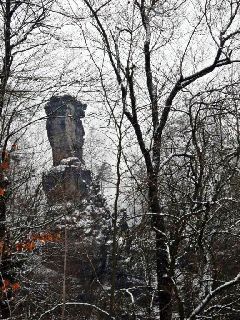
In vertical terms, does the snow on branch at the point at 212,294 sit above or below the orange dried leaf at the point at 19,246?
below

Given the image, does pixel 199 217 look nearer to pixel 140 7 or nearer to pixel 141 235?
pixel 141 235

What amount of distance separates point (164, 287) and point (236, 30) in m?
5.46

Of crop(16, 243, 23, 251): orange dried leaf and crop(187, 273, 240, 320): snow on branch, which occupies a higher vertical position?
crop(16, 243, 23, 251): orange dried leaf

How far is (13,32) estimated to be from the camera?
8.58 metres

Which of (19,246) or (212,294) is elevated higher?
(19,246)

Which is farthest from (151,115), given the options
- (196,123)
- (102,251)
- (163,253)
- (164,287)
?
(102,251)

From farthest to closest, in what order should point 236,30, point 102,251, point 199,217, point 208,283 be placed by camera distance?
point 102,251, point 236,30, point 199,217, point 208,283

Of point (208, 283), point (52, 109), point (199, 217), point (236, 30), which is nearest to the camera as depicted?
point (208, 283)

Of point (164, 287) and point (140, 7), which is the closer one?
point (164, 287)

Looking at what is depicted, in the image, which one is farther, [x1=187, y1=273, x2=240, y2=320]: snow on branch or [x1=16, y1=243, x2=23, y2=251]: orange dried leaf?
[x1=16, y1=243, x2=23, y2=251]: orange dried leaf

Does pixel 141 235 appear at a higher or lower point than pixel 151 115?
lower

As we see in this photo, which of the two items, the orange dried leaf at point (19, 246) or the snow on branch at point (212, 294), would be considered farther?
the orange dried leaf at point (19, 246)

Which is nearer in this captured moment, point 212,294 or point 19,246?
point 212,294

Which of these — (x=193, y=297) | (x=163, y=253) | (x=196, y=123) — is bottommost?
(x=193, y=297)
